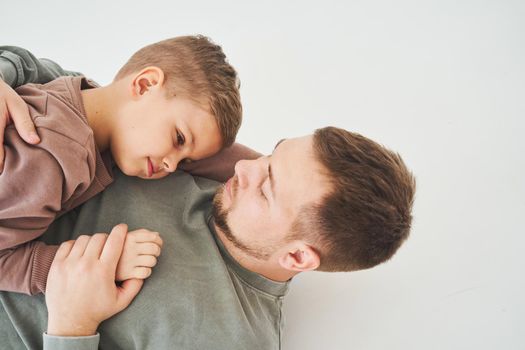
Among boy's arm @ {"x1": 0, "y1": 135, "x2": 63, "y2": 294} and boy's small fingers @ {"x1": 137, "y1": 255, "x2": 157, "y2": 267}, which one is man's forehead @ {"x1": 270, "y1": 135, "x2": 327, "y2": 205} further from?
boy's arm @ {"x1": 0, "y1": 135, "x2": 63, "y2": 294}

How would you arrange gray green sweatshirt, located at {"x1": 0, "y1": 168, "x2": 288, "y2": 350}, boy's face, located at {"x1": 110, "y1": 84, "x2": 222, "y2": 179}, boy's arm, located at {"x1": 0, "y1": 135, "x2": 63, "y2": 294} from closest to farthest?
1. boy's arm, located at {"x1": 0, "y1": 135, "x2": 63, "y2": 294}
2. gray green sweatshirt, located at {"x1": 0, "y1": 168, "x2": 288, "y2": 350}
3. boy's face, located at {"x1": 110, "y1": 84, "x2": 222, "y2": 179}

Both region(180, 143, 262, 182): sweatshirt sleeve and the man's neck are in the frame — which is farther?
region(180, 143, 262, 182): sweatshirt sleeve

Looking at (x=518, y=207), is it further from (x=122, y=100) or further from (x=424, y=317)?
(x=122, y=100)

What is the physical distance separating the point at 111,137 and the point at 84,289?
382mm

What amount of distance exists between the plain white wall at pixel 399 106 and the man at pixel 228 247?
33 centimetres

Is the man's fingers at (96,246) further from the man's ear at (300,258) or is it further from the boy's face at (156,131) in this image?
the man's ear at (300,258)

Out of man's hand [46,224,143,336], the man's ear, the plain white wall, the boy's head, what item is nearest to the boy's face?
the boy's head

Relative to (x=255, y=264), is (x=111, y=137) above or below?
above

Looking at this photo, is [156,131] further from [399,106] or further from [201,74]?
[399,106]

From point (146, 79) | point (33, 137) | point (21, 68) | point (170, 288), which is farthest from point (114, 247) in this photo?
point (21, 68)

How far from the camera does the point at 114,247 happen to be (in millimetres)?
834

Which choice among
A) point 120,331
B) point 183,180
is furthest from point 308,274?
point 120,331

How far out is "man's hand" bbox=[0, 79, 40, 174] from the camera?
0.74 m

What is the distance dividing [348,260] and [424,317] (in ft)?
1.33
